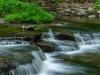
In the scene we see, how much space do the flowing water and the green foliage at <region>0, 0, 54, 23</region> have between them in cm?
339

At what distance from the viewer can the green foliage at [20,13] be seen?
2109 cm

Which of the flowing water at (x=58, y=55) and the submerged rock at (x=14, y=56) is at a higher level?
the submerged rock at (x=14, y=56)

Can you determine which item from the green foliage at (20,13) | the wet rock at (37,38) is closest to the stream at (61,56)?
the wet rock at (37,38)

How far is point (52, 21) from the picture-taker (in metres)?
22.2

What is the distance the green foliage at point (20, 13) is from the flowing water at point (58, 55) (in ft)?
11.1

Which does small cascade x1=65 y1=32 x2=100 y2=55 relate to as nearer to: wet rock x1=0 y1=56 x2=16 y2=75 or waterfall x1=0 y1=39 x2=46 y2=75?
waterfall x1=0 y1=39 x2=46 y2=75

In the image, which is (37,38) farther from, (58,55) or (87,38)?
(87,38)

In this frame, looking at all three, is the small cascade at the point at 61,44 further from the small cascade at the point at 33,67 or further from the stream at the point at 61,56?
the small cascade at the point at 33,67

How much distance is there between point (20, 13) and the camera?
21766 millimetres

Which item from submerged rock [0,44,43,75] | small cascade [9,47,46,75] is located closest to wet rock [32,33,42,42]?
submerged rock [0,44,43,75]

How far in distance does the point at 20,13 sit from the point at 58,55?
6909mm

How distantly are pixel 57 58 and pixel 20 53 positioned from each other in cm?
218

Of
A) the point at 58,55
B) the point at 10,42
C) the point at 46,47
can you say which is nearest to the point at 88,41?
the point at 58,55

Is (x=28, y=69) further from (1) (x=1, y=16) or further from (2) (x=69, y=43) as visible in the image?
(1) (x=1, y=16)
